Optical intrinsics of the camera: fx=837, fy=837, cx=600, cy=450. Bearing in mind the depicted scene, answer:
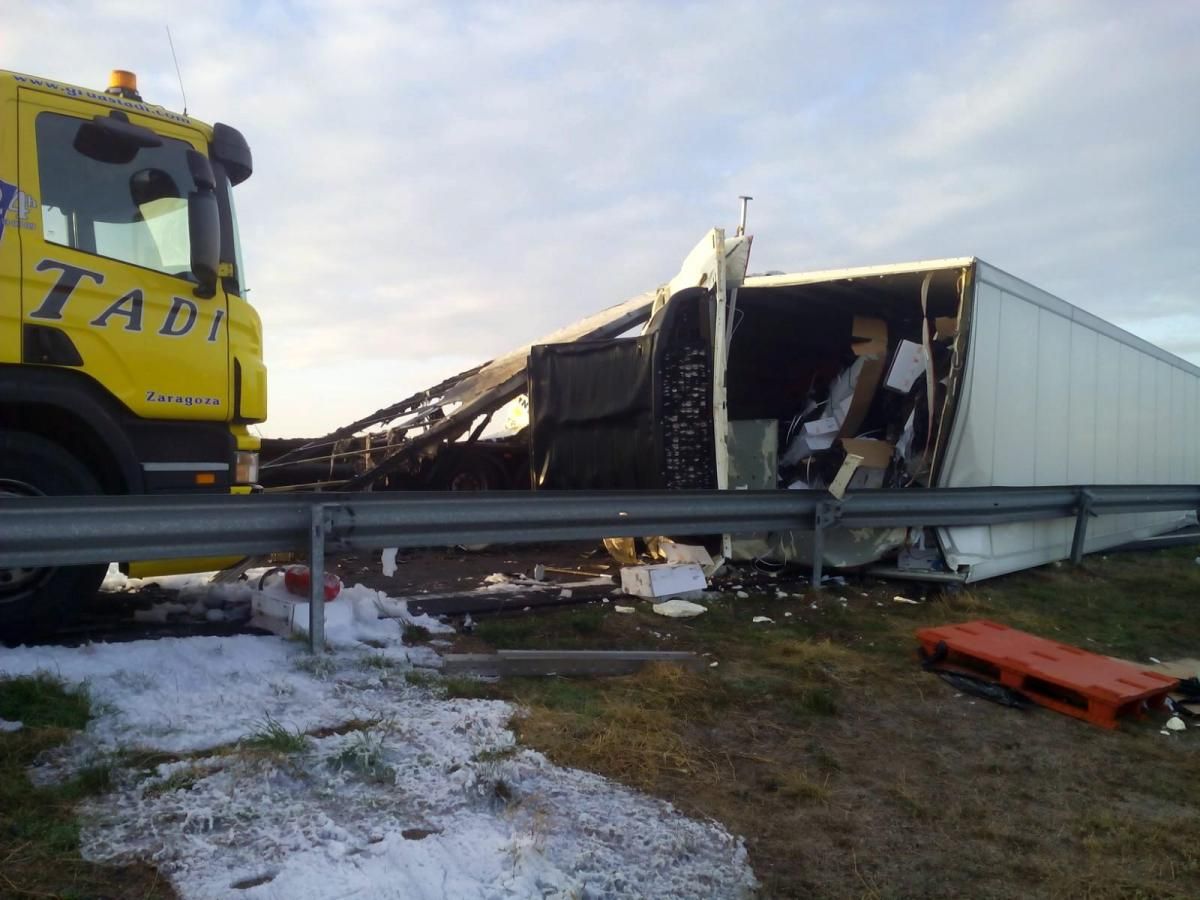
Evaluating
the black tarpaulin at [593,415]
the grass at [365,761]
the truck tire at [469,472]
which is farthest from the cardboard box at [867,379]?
the grass at [365,761]

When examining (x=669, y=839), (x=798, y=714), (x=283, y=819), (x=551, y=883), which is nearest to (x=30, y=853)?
(x=283, y=819)

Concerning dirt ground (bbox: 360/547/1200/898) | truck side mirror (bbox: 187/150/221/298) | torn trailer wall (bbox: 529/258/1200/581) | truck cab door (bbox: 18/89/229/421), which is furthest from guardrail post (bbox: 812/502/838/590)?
truck side mirror (bbox: 187/150/221/298)

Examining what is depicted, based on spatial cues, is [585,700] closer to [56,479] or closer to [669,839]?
[669,839]

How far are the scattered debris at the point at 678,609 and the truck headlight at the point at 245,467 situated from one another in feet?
8.82

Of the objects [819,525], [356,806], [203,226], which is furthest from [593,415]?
[356,806]

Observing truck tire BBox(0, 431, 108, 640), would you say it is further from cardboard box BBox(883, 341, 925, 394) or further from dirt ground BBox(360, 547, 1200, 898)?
cardboard box BBox(883, 341, 925, 394)

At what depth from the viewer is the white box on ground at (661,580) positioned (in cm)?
587

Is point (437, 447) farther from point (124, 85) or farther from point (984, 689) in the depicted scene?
point (984, 689)

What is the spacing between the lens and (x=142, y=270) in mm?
4242

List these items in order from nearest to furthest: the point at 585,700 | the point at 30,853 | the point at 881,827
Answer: the point at 30,853 → the point at 881,827 → the point at 585,700

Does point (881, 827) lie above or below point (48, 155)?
below

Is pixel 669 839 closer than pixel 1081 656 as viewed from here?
Yes

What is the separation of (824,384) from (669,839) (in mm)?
7741

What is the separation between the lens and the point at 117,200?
4254mm
